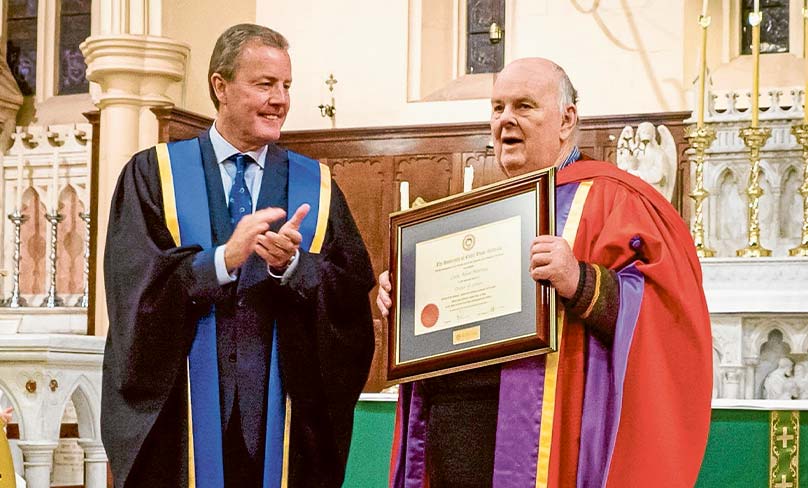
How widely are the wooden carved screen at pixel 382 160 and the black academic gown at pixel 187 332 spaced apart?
21.7 feet

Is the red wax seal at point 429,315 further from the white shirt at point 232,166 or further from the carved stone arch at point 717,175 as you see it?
the carved stone arch at point 717,175

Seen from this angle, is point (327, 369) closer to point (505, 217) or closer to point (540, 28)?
point (505, 217)

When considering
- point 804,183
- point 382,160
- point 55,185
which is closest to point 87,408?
point 804,183

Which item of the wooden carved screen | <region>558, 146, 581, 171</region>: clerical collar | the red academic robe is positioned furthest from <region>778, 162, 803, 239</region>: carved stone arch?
the red academic robe

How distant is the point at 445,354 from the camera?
3.15 metres

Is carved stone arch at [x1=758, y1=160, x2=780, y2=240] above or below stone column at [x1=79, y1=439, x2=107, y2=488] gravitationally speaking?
above

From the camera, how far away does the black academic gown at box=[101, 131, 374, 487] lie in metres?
3.22

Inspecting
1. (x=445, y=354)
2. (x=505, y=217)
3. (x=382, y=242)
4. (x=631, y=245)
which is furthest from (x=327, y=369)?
(x=382, y=242)

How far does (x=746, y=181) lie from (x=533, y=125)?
16.3 ft

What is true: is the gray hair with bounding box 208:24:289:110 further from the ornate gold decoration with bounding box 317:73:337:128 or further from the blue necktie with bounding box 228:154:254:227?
the ornate gold decoration with bounding box 317:73:337:128

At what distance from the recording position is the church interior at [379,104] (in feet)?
28.1

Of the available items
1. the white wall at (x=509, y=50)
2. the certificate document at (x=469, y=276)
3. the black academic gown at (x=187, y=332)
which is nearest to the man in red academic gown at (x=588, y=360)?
the certificate document at (x=469, y=276)

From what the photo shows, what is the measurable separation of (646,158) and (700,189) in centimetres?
141

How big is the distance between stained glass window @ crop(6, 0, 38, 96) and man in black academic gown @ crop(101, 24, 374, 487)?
8.99 metres
